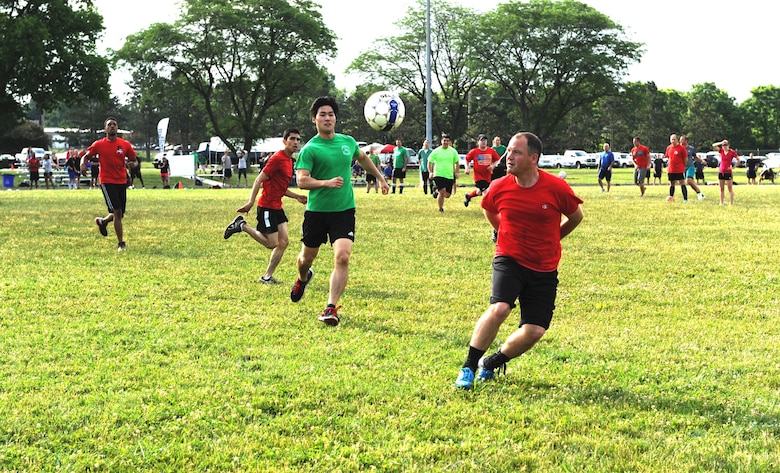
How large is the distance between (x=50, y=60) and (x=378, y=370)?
153 feet

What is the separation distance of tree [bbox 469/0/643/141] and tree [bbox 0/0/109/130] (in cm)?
2852

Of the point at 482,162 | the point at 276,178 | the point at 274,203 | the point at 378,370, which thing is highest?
the point at 482,162

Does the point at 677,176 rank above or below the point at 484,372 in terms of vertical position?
above

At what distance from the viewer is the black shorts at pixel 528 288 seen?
5035mm

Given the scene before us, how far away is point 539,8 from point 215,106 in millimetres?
26644

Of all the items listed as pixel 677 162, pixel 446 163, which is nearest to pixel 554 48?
pixel 677 162

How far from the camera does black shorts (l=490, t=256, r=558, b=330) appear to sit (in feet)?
16.5

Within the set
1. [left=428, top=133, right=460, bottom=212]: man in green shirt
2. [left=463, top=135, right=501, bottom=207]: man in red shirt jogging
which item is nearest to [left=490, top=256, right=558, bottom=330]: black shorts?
[left=463, top=135, right=501, bottom=207]: man in red shirt jogging

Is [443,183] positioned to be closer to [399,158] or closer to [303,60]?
[399,158]

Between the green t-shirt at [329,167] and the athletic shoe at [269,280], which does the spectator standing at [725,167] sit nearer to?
the athletic shoe at [269,280]

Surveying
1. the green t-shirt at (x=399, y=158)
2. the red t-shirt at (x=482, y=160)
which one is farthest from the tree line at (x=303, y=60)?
the red t-shirt at (x=482, y=160)

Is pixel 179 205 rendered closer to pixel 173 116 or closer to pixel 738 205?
pixel 738 205

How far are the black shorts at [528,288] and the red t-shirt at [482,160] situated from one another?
11867mm

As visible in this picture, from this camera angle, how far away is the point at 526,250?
505 centimetres
